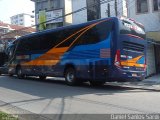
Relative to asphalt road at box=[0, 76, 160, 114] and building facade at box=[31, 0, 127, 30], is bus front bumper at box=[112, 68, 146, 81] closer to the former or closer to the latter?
asphalt road at box=[0, 76, 160, 114]

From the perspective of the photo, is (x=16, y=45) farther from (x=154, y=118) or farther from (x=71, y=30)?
(x=154, y=118)

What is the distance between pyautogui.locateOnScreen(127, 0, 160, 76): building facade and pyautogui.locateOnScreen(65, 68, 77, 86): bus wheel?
933cm

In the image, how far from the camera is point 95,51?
635 inches

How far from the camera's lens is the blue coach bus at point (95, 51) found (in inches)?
607

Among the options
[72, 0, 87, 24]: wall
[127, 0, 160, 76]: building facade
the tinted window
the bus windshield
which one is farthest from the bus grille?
[72, 0, 87, 24]: wall

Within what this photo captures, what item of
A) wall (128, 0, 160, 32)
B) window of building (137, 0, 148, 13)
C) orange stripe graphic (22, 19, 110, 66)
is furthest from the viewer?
window of building (137, 0, 148, 13)

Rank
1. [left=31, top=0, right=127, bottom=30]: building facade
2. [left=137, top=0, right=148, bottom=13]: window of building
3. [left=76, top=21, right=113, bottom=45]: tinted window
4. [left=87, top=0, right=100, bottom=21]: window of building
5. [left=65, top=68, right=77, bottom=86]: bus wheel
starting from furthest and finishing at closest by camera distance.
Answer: [left=31, top=0, right=127, bottom=30]: building facade
[left=87, top=0, right=100, bottom=21]: window of building
[left=137, top=0, right=148, bottom=13]: window of building
[left=65, top=68, right=77, bottom=86]: bus wheel
[left=76, top=21, right=113, bottom=45]: tinted window

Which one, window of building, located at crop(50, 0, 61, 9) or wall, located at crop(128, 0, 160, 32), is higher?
window of building, located at crop(50, 0, 61, 9)

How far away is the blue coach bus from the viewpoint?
50.6ft

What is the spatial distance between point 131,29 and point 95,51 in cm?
217

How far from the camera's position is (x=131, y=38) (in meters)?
16.2

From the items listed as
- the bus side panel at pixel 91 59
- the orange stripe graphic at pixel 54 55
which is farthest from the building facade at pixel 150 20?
the bus side panel at pixel 91 59

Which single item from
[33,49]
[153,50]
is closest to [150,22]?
[153,50]

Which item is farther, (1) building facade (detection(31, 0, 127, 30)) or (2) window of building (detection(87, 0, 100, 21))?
(1) building facade (detection(31, 0, 127, 30))
